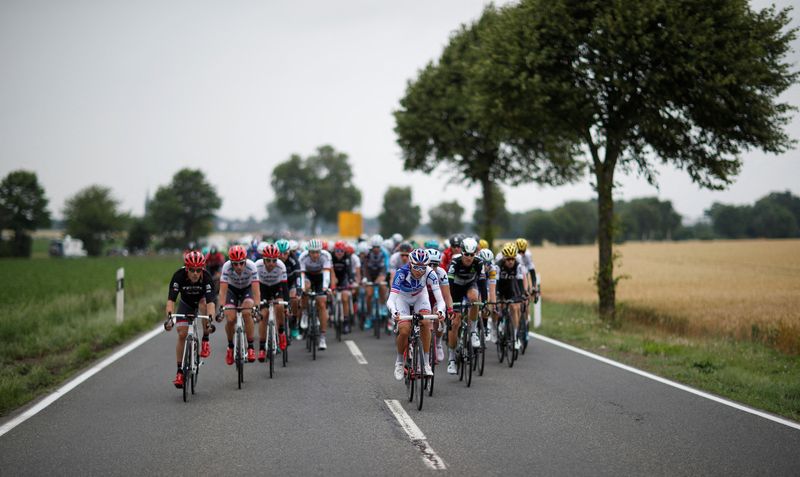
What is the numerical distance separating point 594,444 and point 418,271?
3148 millimetres

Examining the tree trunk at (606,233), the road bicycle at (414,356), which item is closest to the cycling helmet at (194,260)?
the road bicycle at (414,356)

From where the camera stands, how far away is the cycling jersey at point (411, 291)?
28.8 ft

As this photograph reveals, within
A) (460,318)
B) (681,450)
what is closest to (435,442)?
(681,450)

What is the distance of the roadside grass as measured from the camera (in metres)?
8.70

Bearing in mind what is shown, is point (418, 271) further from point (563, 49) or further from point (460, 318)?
point (563, 49)

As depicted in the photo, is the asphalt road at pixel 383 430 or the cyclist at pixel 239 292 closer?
the asphalt road at pixel 383 430

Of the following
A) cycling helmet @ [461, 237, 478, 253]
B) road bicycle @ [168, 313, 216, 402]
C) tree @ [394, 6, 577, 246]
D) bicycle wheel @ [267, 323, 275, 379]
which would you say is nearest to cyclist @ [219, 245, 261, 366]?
bicycle wheel @ [267, 323, 275, 379]

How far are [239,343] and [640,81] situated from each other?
36.5ft

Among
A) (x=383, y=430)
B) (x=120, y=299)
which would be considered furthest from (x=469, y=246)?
(x=120, y=299)

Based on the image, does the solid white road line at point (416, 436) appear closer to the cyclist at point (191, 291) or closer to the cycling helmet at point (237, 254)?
the cyclist at point (191, 291)

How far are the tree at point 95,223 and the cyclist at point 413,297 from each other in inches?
3949

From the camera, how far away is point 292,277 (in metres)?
13.0

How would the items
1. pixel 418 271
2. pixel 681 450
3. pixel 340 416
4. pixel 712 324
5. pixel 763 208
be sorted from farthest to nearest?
pixel 763 208 < pixel 712 324 < pixel 418 271 < pixel 340 416 < pixel 681 450

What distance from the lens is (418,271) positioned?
340 inches
